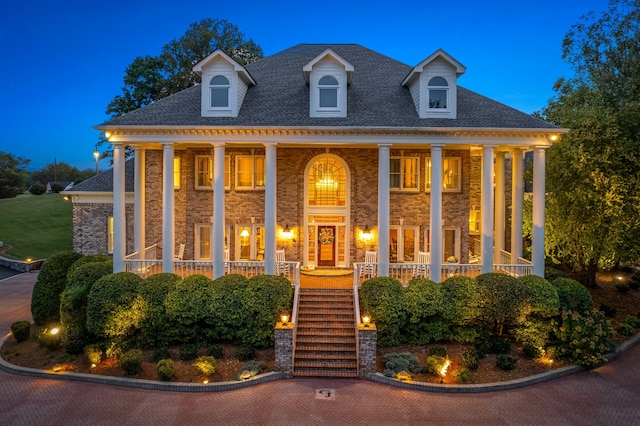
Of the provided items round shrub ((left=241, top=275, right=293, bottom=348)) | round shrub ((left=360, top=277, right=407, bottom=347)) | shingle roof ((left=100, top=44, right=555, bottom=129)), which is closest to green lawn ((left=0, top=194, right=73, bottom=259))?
shingle roof ((left=100, top=44, right=555, bottom=129))

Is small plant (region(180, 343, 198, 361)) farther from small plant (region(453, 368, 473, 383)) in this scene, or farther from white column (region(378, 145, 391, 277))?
small plant (region(453, 368, 473, 383))

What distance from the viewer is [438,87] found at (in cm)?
1791

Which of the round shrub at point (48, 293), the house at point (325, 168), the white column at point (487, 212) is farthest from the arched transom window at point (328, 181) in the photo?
the round shrub at point (48, 293)

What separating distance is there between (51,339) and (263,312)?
7.96m

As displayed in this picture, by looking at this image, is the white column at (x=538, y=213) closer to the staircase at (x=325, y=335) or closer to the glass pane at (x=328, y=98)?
the staircase at (x=325, y=335)

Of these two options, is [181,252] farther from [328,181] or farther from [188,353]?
[328,181]

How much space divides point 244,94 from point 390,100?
693cm

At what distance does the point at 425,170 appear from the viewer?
68.7ft

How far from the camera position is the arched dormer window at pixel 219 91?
17.9 metres

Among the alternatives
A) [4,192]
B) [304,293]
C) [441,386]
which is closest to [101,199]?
[304,293]

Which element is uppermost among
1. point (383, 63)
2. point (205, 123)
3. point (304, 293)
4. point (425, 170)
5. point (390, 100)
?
point (383, 63)

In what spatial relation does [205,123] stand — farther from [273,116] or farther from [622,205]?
[622,205]

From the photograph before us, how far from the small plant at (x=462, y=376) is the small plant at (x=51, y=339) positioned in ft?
46.4

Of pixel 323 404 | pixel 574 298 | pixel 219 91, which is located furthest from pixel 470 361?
pixel 219 91
